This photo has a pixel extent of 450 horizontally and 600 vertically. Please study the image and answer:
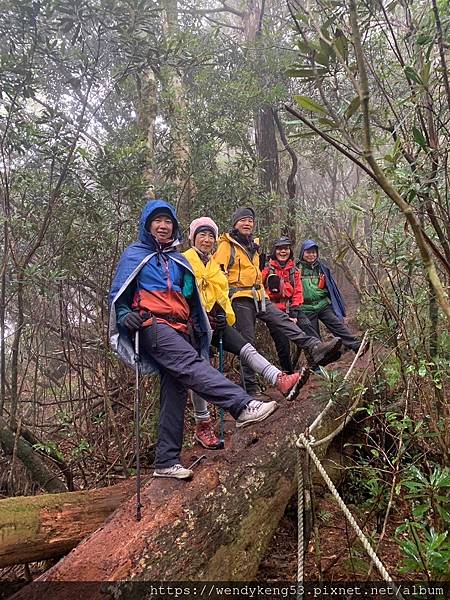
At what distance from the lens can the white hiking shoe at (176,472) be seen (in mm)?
3362

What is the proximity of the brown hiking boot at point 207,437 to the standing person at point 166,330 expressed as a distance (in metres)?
0.52

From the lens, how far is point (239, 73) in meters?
8.63

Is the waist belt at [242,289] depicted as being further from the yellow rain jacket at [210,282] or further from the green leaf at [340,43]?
the green leaf at [340,43]

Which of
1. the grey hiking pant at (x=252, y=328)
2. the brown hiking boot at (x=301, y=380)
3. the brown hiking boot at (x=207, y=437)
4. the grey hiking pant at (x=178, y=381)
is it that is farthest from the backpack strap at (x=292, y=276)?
the grey hiking pant at (x=178, y=381)

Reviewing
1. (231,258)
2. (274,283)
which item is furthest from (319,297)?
(231,258)

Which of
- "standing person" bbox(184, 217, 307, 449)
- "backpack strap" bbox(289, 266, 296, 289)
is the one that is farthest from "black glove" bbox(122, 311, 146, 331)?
"backpack strap" bbox(289, 266, 296, 289)

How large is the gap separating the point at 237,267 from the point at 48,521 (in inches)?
132

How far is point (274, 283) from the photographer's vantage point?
662 centimetres

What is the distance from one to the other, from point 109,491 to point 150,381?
2.27 meters

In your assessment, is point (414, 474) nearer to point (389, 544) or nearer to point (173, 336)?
point (389, 544)

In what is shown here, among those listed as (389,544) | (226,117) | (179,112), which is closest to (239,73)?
(226,117)

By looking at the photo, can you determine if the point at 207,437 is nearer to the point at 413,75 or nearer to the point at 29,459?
the point at 29,459

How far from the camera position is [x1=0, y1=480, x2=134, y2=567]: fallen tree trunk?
2.91 m

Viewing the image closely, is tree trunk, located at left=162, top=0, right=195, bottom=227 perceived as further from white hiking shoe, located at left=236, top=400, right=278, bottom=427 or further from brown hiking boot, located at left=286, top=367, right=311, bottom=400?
white hiking shoe, located at left=236, top=400, right=278, bottom=427
